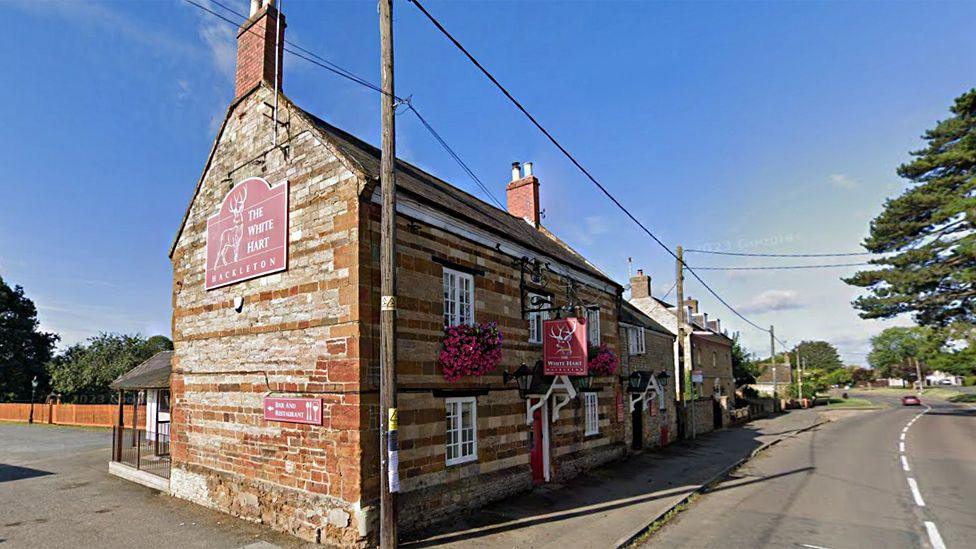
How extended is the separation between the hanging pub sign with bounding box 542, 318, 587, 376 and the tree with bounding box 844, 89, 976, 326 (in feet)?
98.5

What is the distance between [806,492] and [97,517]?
16.7 metres

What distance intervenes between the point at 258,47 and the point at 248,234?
4.67 meters

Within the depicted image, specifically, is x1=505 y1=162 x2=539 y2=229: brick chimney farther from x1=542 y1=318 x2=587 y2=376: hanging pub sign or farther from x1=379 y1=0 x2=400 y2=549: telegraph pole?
x1=379 y1=0 x2=400 y2=549: telegraph pole

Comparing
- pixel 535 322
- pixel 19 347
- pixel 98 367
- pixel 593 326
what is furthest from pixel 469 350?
pixel 19 347

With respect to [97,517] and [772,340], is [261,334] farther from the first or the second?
[772,340]

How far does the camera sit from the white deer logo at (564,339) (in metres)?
12.9

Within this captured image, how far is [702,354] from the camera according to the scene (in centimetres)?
3444

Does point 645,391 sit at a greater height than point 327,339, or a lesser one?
lesser

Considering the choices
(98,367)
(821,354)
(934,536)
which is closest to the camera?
(934,536)

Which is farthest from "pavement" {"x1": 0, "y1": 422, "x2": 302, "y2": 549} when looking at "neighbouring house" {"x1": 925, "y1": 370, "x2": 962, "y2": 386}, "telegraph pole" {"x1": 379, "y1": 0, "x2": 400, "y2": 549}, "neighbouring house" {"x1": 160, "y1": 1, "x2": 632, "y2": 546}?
"neighbouring house" {"x1": 925, "y1": 370, "x2": 962, "y2": 386}

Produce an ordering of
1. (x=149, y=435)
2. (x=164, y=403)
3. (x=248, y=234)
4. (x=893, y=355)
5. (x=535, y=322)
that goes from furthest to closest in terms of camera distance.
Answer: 1. (x=893, y=355)
2. (x=164, y=403)
3. (x=149, y=435)
4. (x=535, y=322)
5. (x=248, y=234)

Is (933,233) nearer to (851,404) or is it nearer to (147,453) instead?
(851,404)

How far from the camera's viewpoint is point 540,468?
46.4ft

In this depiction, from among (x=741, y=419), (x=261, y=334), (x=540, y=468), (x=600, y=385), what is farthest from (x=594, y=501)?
(x=741, y=419)
